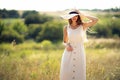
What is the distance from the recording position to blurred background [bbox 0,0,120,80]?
23.2ft

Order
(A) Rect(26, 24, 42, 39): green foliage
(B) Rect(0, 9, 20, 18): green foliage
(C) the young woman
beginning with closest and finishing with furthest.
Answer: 1. (C) the young woman
2. (B) Rect(0, 9, 20, 18): green foliage
3. (A) Rect(26, 24, 42, 39): green foliage

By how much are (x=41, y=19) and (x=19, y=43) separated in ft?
21.9

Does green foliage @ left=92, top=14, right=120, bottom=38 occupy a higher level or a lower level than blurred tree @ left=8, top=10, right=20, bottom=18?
lower

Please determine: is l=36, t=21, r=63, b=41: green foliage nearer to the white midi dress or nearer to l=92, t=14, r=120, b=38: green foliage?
l=92, t=14, r=120, b=38: green foliage

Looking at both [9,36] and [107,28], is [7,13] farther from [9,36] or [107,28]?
[107,28]

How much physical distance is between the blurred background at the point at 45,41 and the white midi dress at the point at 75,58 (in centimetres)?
30

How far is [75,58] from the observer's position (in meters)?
5.44

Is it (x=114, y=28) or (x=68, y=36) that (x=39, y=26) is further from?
(x=68, y=36)

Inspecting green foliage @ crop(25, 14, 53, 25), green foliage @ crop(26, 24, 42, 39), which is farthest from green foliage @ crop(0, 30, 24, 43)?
green foliage @ crop(25, 14, 53, 25)

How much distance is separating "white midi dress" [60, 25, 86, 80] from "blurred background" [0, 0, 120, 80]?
0.98 ft

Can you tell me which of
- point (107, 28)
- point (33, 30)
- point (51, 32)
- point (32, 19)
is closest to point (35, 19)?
point (32, 19)

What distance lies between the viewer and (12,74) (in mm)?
6953

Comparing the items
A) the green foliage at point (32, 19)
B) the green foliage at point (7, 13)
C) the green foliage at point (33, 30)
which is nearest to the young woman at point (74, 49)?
the green foliage at point (7, 13)

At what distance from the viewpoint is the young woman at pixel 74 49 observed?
5.39m
